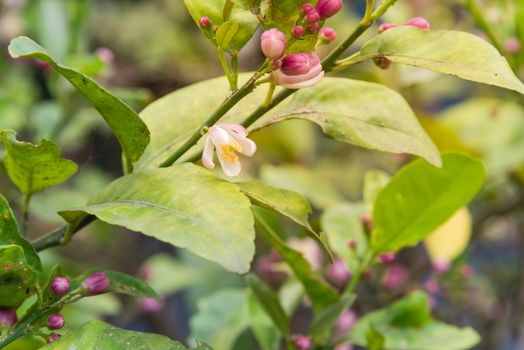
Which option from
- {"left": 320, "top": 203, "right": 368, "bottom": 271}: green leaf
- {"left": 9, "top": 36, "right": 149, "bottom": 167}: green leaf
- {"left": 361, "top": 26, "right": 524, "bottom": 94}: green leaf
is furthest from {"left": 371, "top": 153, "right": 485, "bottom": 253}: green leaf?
{"left": 9, "top": 36, "right": 149, "bottom": 167}: green leaf

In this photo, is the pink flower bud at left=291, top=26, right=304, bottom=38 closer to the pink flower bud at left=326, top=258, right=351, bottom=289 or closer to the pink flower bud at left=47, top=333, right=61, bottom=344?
the pink flower bud at left=47, top=333, right=61, bottom=344

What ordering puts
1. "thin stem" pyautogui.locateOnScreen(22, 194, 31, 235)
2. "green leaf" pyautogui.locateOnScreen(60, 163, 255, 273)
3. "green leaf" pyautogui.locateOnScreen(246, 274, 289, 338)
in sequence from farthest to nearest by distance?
"green leaf" pyautogui.locateOnScreen(246, 274, 289, 338)
"thin stem" pyautogui.locateOnScreen(22, 194, 31, 235)
"green leaf" pyautogui.locateOnScreen(60, 163, 255, 273)

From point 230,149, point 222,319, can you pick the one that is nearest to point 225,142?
point 230,149

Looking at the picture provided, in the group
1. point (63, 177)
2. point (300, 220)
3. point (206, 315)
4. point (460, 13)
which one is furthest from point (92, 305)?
point (460, 13)

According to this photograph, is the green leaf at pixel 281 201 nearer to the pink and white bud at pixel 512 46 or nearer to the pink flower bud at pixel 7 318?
the pink flower bud at pixel 7 318

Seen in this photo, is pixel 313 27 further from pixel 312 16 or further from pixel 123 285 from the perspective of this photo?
pixel 123 285

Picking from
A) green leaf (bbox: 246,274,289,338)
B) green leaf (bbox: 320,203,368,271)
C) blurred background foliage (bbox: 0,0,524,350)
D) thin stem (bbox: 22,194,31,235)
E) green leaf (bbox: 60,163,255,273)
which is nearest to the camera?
green leaf (bbox: 60,163,255,273)
